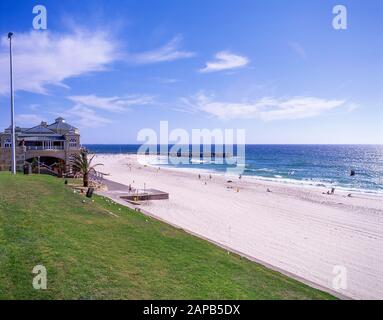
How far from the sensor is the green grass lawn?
6578 mm

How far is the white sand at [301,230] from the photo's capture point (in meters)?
12.4

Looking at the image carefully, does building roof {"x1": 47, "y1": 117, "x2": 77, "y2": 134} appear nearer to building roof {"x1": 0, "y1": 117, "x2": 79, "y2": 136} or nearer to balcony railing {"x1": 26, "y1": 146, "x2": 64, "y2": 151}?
building roof {"x1": 0, "y1": 117, "x2": 79, "y2": 136}

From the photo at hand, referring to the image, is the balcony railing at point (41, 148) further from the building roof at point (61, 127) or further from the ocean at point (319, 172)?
the ocean at point (319, 172)

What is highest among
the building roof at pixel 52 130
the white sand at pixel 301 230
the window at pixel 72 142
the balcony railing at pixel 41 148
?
the building roof at pixel 52 130

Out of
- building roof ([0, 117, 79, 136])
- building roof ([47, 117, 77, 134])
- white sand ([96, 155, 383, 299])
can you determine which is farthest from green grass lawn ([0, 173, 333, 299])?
building roof ([47, 117, 77, 134])

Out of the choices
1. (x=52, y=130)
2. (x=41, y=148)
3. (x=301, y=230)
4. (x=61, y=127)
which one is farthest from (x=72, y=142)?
(x=301, y=230)

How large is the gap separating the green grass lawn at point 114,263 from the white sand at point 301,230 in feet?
10.9

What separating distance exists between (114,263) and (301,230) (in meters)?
14.0

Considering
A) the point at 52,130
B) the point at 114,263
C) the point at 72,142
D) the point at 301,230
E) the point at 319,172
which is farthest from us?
the point at 319,172

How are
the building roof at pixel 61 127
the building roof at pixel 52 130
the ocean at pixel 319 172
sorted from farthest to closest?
the ocean at pixel 319 172 < the building roof at pixel 61 127 < the building roof at pixel 52 130

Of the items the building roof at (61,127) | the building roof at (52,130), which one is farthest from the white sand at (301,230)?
the building roof at (61,127)

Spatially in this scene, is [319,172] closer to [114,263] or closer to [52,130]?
[52,130]

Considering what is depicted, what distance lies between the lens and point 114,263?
8008 mm

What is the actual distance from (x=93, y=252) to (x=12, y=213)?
4.36 meters
